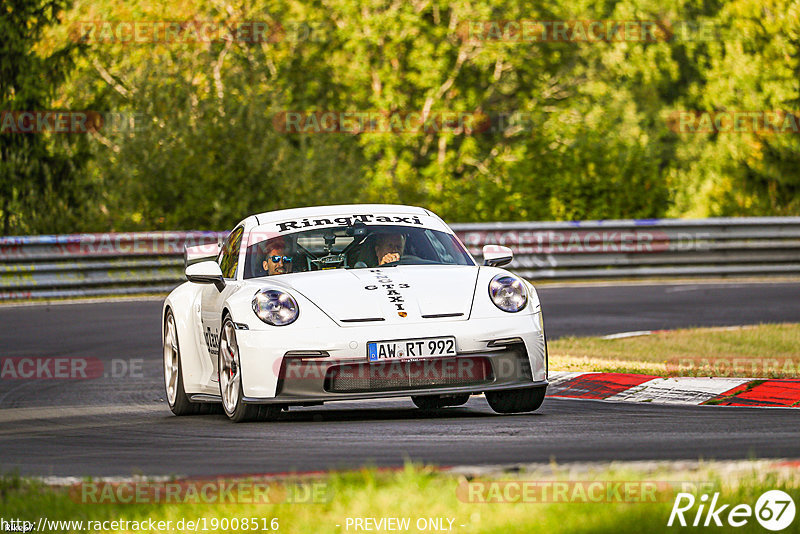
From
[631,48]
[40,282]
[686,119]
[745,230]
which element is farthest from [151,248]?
[631,48]

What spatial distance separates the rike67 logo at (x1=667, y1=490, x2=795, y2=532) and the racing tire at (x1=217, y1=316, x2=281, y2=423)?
13.4ft

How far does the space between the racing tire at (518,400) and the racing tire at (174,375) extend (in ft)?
7.41

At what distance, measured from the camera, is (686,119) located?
5078 centimetres

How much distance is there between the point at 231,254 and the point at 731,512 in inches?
229

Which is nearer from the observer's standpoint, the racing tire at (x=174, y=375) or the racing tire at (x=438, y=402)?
the racing tire at (x=438, y=402)

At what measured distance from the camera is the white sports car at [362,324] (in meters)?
8.19

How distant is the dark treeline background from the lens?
2505cm

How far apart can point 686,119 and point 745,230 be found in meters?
27.2

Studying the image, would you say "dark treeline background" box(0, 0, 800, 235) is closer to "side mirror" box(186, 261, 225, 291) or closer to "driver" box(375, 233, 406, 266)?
"side mirror" box(186, 261, 225, 291)

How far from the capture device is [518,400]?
28.9ft

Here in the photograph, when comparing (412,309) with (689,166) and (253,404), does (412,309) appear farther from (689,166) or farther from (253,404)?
(689,166)

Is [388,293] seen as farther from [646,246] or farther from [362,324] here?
[646,246]

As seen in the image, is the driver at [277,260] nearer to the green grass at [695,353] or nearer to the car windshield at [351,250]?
the car windshield at [351,250]

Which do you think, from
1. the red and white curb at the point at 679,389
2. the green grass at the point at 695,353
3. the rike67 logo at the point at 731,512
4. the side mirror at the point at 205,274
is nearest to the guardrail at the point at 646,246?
the green grass at the point at 695,353
